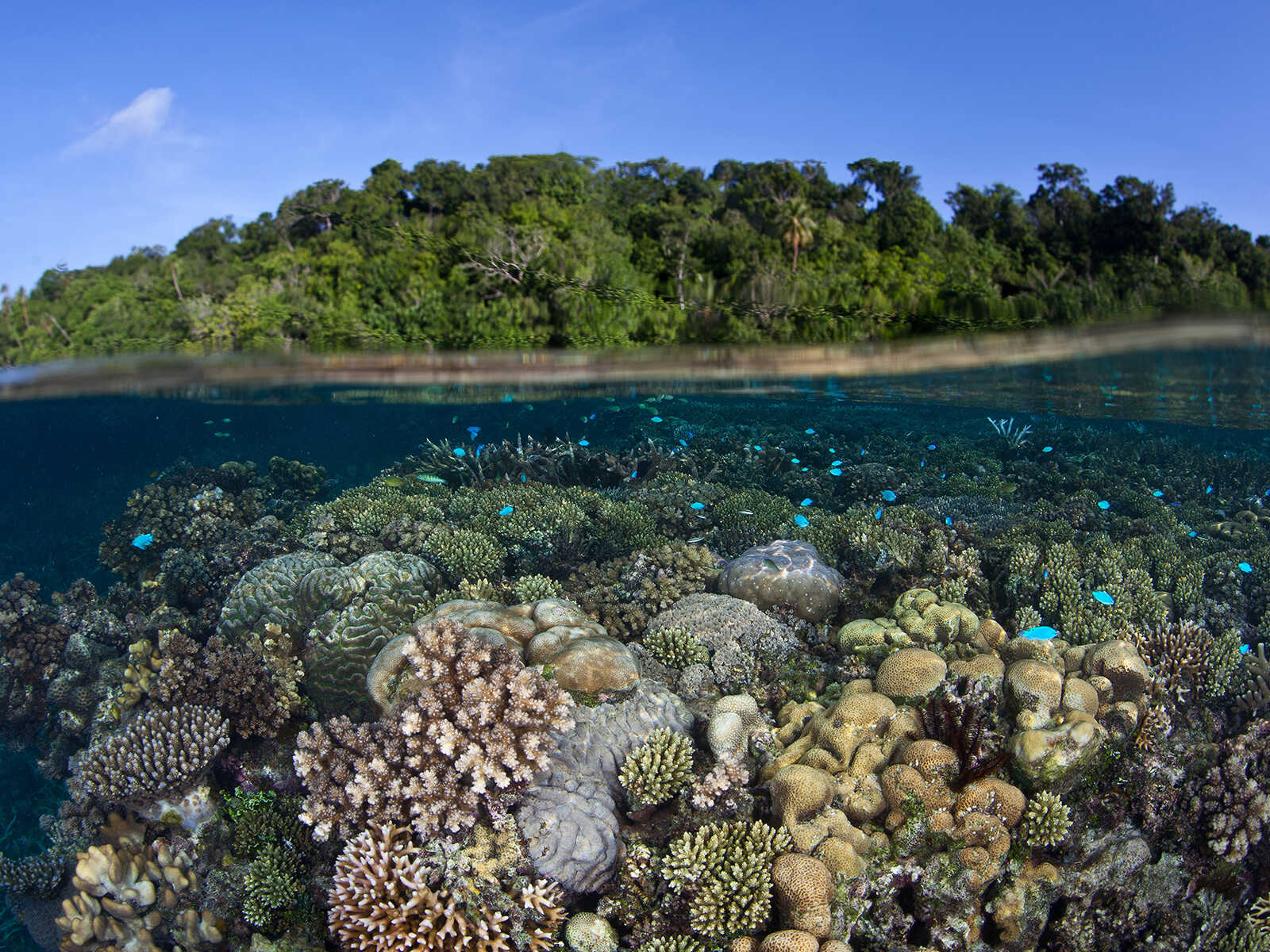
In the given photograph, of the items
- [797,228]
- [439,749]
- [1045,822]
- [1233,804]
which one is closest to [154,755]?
[439,749]

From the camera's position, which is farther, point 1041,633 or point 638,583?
point 638,583

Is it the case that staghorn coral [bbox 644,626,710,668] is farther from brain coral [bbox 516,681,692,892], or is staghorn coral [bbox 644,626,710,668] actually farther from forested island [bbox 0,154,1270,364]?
forested island [bbox 0,154,1270,364]

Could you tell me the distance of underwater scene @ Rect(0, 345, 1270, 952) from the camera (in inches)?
193

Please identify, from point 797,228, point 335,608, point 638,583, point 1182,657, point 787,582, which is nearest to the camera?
point 1182,657

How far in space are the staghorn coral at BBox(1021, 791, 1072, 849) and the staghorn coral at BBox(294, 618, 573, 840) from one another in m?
3.59

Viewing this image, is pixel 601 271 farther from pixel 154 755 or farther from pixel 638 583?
pixel 154 755

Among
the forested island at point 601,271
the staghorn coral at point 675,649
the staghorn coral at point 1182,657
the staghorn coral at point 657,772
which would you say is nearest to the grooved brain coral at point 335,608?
the staghorn coral at point 675,649

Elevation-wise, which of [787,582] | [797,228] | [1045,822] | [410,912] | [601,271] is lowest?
[410,912]

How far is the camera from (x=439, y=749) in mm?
5113

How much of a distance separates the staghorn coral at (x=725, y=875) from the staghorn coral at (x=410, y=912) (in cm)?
96

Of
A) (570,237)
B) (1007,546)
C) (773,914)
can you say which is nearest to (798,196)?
(570,237)

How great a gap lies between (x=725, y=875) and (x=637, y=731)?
51.6 inches

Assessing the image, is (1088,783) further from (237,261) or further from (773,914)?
(237,261)

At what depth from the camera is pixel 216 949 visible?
569 cm
